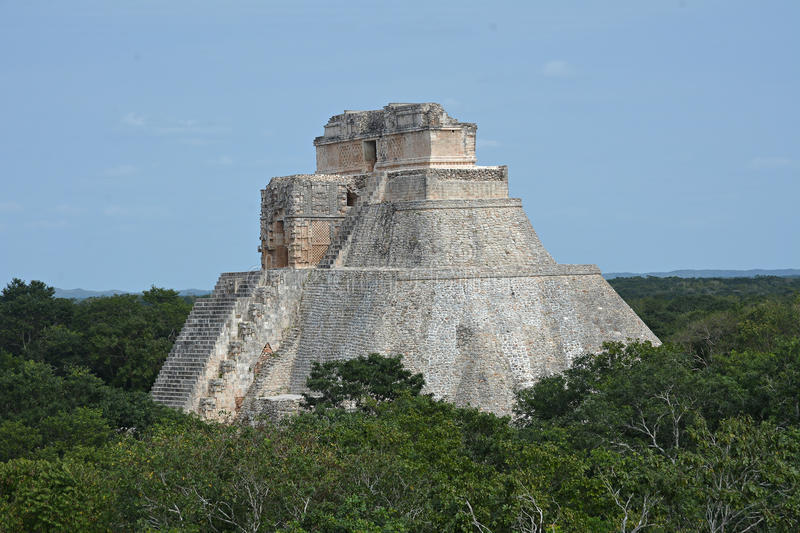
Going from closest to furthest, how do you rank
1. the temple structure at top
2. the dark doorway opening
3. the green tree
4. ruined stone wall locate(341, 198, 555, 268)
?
the green tree
ruined stone wall locate(341, 198, 555, 268)
the temple structure at top
the dark doorway opening

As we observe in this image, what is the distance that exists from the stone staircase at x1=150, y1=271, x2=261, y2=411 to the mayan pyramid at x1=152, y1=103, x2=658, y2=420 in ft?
0.12

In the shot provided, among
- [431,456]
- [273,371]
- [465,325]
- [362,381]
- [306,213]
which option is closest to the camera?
[431,456]

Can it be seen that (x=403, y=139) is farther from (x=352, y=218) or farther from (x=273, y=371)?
(x=273, y=371)

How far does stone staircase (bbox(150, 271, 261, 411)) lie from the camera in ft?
→ 88.3

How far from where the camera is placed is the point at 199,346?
27750 millimetres

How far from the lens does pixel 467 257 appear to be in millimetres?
27547

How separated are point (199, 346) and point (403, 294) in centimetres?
528

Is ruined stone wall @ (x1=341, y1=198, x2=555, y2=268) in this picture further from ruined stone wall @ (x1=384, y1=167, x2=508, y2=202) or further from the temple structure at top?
the temple structure at top

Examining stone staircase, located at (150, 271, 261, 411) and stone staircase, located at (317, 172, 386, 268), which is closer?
stone staircase, located at (150, 271, 261, 411)

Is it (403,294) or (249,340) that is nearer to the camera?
(403,294)

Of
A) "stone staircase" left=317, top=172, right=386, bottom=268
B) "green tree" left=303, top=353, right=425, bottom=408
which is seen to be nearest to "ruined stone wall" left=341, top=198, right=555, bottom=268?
"stone staircase" left=317, top=172, right=386, bottom=268

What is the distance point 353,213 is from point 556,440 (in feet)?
39.8

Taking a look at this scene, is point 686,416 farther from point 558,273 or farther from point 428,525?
point 558,273

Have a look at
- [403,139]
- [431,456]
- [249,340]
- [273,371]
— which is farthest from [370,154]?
[431,456]
